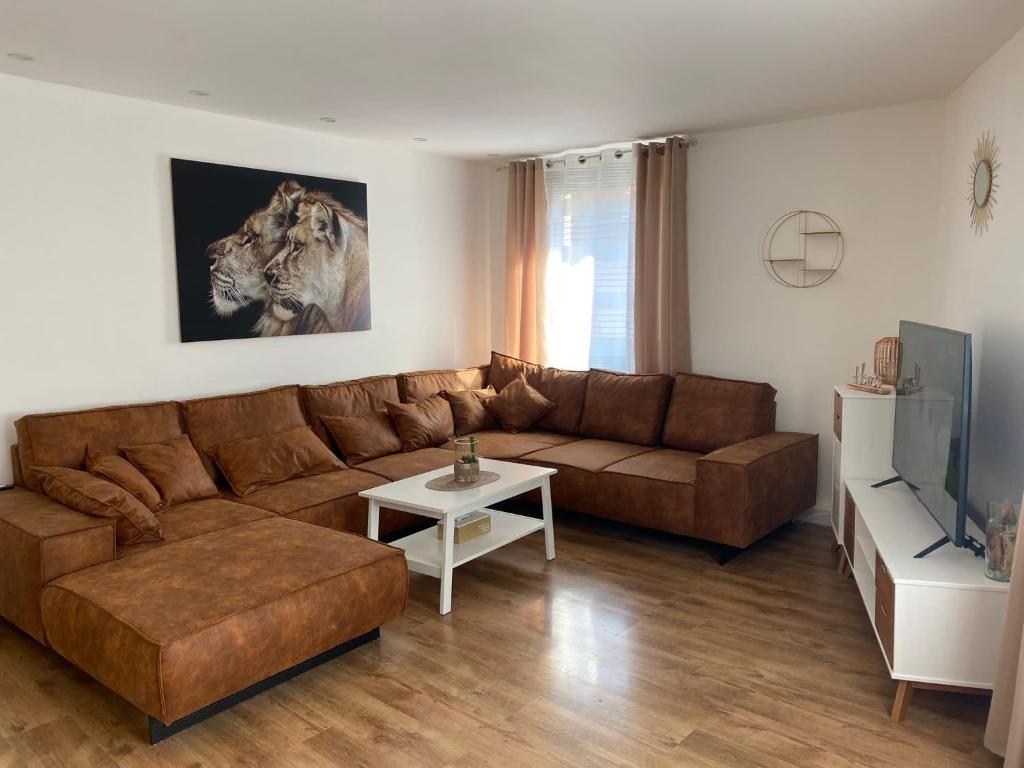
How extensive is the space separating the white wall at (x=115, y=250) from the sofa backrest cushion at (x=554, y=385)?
985 millimetres

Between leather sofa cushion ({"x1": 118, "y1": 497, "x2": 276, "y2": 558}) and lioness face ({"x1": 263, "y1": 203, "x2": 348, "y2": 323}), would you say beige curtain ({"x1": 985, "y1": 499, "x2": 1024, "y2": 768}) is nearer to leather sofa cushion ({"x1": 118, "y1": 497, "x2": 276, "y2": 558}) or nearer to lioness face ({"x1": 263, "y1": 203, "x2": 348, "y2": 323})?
leather sofa cushion ({"x1": 118, "y1": 497, "x2": 276, "y2": 558})

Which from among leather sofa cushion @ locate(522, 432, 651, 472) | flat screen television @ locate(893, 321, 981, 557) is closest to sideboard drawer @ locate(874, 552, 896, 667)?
flat screen television @ locate(893, 321, 981, 557)

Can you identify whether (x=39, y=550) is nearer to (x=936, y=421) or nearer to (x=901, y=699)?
(x=901, y=699)

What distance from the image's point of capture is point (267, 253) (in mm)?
4668

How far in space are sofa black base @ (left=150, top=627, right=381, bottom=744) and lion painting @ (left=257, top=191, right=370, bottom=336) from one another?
218cm

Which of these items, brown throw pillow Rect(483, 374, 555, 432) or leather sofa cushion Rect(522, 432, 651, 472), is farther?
brown throw pillow Rect(483, 374, 555, 432)

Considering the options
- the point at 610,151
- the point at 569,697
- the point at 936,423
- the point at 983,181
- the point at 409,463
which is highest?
the point at 610,151

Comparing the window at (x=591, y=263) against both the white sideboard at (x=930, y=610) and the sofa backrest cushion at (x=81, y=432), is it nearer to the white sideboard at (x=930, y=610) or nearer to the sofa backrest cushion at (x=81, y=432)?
the white sideboard at (x=930, y=610)

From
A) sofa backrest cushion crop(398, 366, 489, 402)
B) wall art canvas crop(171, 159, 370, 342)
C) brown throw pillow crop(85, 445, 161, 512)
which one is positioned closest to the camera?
brown throw pillow crop(85, 445, 161, 512)

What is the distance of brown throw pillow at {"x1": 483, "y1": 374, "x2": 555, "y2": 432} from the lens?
5.46 meters

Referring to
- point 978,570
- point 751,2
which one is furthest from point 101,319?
point 978,570

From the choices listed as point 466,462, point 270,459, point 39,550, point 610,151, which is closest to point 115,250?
point 270,459

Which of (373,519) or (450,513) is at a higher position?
(450,513)

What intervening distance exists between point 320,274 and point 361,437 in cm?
109
